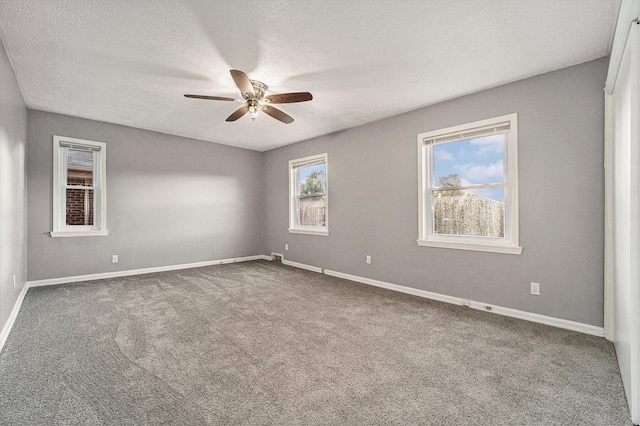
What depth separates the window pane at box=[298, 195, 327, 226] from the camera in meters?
5.35

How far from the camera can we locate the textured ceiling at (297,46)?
1984mm

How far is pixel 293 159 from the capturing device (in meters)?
5.78

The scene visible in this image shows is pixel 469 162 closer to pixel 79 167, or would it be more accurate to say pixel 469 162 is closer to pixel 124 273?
pixel 124 273

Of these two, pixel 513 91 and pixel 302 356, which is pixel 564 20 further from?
pixel 302 356

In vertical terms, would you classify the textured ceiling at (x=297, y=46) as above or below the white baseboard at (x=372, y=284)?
above

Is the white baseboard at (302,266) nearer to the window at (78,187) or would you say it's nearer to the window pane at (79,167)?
the window at (78,187)

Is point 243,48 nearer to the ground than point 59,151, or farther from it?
farther from it

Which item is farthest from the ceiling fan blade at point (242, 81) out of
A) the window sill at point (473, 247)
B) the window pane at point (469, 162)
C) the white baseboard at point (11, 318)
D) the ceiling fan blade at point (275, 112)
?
the white baseboard at point (11, 318)

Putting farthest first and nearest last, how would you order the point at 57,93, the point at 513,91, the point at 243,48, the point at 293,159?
the point at 293,159, the point at 57,93, the point at 513,91, the point at 243,48

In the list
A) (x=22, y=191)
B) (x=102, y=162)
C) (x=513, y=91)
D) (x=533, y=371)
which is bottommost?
(x=533, y=371)

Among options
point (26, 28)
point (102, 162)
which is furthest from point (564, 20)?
point (102, 162)

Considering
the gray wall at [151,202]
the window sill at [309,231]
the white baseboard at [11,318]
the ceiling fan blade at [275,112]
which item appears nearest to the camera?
the white baseboard at [11,318]

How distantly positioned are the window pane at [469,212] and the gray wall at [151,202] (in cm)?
412

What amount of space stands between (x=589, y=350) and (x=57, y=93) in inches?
235
